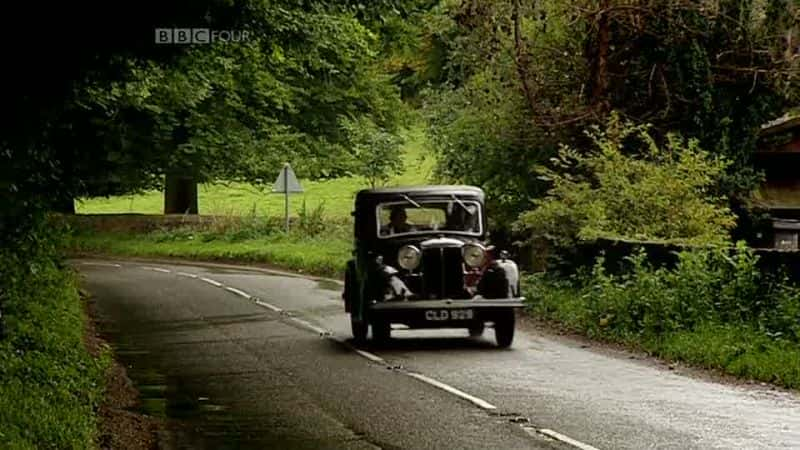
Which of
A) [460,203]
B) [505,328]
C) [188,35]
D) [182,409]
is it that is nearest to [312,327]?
[460,203]

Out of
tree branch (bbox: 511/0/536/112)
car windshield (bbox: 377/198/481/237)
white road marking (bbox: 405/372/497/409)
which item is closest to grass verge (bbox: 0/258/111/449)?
white road marking (bbox: 405/372/497/409)

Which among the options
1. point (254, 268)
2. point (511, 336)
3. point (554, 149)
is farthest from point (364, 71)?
point (511, 336)

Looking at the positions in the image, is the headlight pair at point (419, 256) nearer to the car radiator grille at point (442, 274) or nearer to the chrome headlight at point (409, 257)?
the chrome headlight at point (409, 257)

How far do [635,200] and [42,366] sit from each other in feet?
47.6

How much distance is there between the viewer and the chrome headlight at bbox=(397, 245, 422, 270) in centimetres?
1934

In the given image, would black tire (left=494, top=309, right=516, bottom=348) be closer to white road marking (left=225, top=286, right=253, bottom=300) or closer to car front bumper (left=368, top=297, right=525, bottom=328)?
car front bumper (left=368, top=297, right=525, bottom=328)

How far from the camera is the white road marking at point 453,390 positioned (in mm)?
13844

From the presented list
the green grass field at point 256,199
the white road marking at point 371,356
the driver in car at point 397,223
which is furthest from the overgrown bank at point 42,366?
the green grass field at point 256,199

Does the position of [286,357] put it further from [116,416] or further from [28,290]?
[116,416]

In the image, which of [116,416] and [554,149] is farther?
[554,149]

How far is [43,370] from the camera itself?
Answer: 12984 mm

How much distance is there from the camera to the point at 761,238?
2953 cm

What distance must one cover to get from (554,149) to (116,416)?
19.3 m

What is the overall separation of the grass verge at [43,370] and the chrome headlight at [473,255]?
514cm
